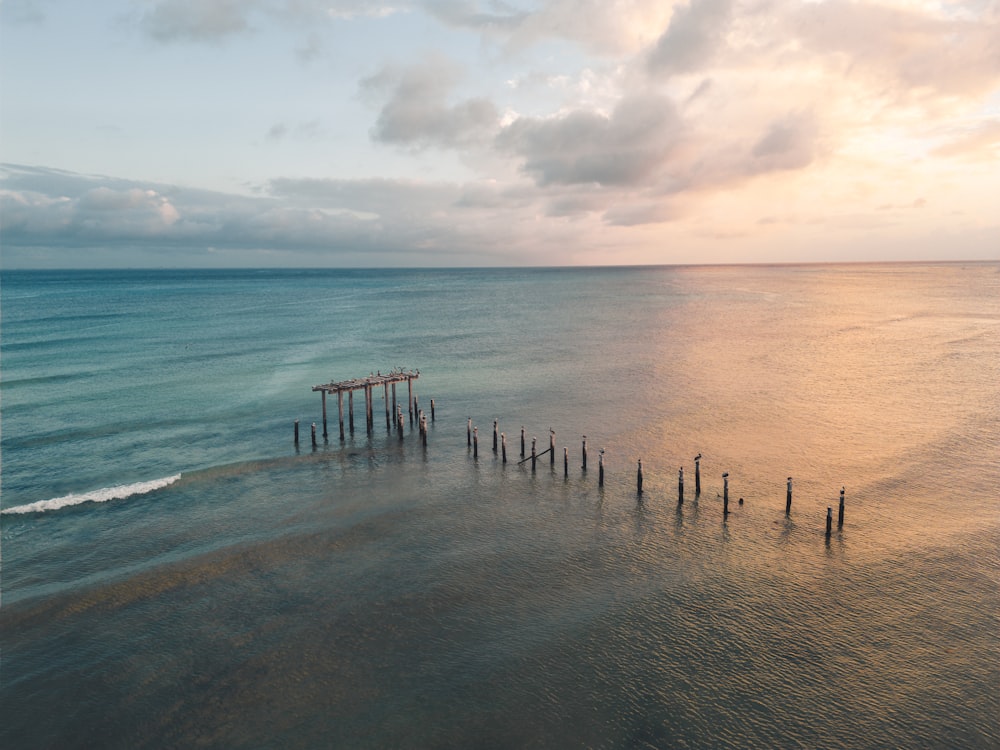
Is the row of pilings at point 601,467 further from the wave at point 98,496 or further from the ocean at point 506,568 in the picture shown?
the wave at point 98,496

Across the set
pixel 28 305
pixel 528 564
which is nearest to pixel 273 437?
pixel 528 564

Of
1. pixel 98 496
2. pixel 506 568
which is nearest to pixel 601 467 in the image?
pixel 506 568

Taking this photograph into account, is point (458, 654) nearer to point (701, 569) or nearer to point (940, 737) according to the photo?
point (701, 569)

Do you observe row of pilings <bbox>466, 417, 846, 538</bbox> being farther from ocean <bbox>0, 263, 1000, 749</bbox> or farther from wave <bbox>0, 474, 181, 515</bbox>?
wave <bbox>0, 474, 181, 515</bbox>

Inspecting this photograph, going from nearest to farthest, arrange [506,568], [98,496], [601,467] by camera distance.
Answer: [506,568] < [98,496] < [601,467]

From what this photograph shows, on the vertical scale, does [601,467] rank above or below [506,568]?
above

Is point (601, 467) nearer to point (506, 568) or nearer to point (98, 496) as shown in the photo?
point (506, 568)

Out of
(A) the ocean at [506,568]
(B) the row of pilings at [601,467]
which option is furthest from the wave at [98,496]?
(B) the row of pilings at [601,467]

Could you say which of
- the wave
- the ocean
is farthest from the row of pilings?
the wave
